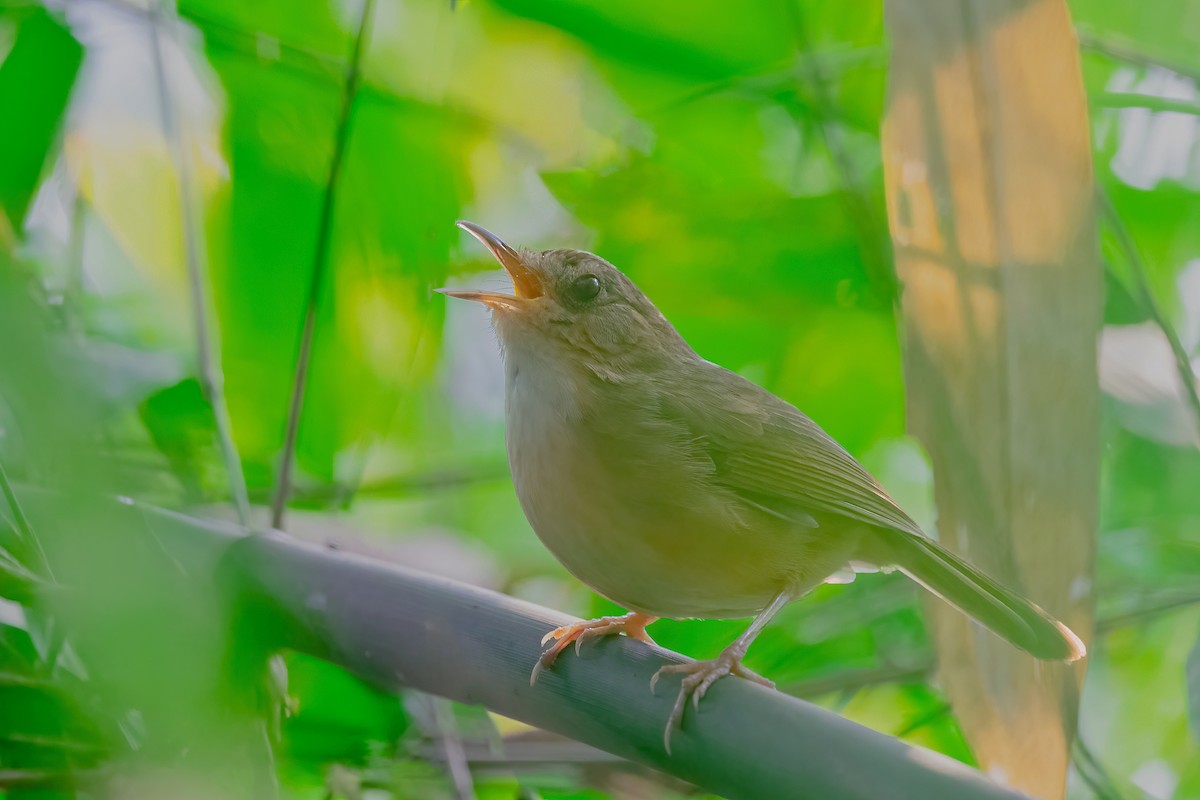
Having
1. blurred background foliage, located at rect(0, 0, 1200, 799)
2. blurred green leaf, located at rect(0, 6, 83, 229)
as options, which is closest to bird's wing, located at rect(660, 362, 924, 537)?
blurred background foliage, located at rect(0, 0, 1200, 799)

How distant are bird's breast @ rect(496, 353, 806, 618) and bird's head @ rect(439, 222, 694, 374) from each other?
5 centimetres

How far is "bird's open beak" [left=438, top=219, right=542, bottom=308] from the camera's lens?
4.78ft

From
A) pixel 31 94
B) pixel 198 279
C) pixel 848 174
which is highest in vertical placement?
pixel 848 174

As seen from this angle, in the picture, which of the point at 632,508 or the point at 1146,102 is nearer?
the point at 632,508

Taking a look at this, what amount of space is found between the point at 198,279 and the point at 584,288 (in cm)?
54

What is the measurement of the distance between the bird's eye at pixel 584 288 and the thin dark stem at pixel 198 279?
503 mm

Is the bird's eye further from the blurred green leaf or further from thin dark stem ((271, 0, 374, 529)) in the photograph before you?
the blurred green leaf

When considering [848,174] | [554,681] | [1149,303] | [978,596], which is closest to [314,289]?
[554,681]

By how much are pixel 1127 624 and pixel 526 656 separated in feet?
4.03

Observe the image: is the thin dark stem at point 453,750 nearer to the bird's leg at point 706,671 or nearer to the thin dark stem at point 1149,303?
the bird's leg at point 706,671

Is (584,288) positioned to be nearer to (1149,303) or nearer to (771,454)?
(771,454)

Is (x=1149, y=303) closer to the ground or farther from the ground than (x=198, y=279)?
farther from the ground

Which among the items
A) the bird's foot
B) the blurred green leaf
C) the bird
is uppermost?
the blurred green leaf

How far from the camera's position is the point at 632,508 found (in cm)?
131
